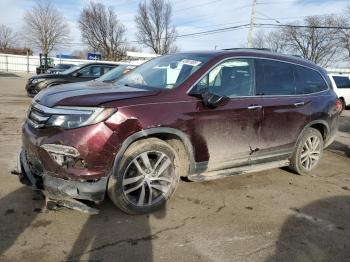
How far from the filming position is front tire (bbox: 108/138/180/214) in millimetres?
3996

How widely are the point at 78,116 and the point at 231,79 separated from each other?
2.04 meters

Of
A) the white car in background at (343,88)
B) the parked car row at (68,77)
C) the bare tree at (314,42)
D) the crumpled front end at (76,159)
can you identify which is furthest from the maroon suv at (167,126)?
the bare tree at (314,42)

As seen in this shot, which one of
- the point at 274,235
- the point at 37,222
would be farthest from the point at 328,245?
the point at 37,222

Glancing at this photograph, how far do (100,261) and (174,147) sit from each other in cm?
163

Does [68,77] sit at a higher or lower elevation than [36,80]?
higher

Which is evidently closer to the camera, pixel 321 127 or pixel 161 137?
pixel 161 137

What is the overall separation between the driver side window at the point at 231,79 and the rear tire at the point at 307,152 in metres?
1.42

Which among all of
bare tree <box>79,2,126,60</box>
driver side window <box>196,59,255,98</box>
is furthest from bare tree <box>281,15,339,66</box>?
driver side window <box>196,59,255,98</box>

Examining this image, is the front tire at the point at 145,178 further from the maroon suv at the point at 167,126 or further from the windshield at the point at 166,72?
the windshield at the point at 166,72

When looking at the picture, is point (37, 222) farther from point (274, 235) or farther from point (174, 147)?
point (274, 235)

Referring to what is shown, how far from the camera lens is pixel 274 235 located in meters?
3.96

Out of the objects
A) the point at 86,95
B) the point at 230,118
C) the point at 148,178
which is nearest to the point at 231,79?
the point at 230,118

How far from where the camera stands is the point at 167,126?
13.7 feet

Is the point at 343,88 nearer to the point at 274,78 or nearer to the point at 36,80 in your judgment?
the point at 36,80
